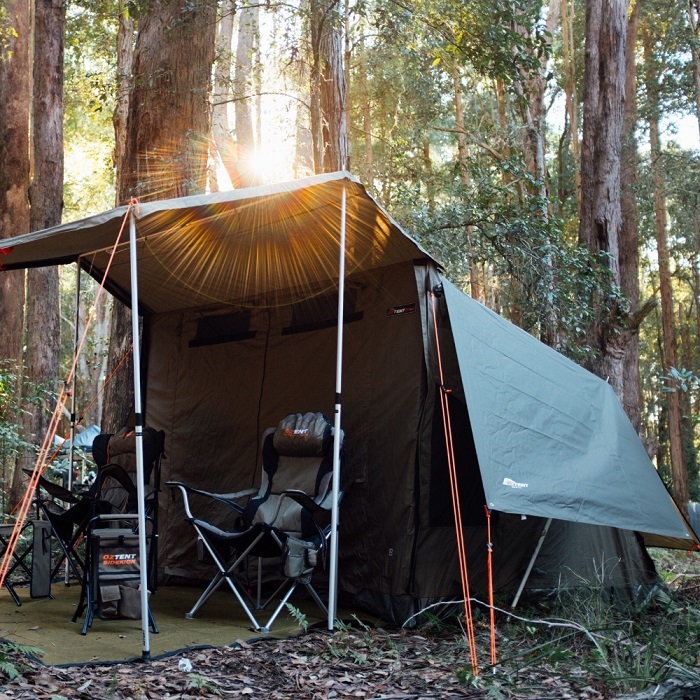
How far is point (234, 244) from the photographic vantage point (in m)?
4.58

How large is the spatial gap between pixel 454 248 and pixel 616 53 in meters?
2.68

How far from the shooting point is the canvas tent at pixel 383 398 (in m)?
3.86

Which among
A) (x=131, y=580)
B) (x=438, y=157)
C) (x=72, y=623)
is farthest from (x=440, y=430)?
(x=438, y=157)

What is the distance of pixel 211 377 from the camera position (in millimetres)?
5273

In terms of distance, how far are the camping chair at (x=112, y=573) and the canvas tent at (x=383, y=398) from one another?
3.78 ft

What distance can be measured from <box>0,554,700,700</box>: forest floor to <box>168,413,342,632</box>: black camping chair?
0.34 m

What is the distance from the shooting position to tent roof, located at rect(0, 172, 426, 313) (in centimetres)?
361

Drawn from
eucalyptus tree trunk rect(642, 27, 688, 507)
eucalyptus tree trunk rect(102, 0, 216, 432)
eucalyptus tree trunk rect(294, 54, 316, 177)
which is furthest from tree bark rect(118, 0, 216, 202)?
eucalyptus tree trunk rect(642, 27, 688, 507)

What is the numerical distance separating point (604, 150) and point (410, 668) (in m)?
6.01

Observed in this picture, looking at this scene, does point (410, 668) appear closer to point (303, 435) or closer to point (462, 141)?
point (303, 435)

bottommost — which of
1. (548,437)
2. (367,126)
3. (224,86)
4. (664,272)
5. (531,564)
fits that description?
(531,564)

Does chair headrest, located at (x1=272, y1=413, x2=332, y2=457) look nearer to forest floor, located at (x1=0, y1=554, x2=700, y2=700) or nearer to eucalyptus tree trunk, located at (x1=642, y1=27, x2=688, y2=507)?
forest floor, located at (x1=0, y1=554, x2=700, y2=700)

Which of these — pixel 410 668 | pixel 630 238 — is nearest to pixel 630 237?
pixel 630 238

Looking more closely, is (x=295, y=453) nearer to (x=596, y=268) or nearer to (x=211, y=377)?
(x=211, y=377)
